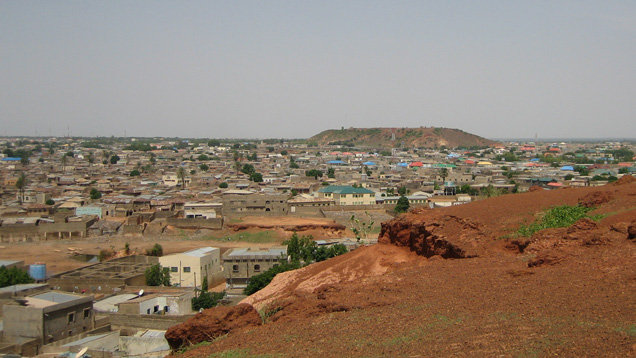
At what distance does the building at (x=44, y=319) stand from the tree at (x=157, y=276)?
6674mm

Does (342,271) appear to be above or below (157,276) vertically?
above

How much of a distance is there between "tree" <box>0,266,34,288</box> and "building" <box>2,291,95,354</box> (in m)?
6.18

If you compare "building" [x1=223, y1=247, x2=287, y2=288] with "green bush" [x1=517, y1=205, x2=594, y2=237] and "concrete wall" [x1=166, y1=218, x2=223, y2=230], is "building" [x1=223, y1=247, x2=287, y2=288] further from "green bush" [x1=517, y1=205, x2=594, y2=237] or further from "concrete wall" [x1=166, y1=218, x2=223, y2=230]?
"green bush" [x1=517, y1=205, x2=594, y2=237]

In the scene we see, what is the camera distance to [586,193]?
15.1 metres

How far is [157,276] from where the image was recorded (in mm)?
26312

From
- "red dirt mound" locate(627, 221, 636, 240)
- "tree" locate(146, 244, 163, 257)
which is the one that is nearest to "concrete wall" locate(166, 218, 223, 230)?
"tree" locate(146, 244, 163, 257)

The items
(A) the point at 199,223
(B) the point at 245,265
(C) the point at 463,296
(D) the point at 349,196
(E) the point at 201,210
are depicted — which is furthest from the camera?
(D) the point at 349,196

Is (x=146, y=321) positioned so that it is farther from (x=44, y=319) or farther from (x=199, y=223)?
(x=199, y=223)

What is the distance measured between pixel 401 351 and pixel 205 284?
65.5ft

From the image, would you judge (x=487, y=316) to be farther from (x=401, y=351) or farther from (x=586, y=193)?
(x=586, y=193)

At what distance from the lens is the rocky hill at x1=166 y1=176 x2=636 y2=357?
24.5 feet

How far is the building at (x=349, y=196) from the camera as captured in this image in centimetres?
4819

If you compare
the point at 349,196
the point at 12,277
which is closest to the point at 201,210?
the point at 349,196

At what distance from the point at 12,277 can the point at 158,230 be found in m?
16.0
